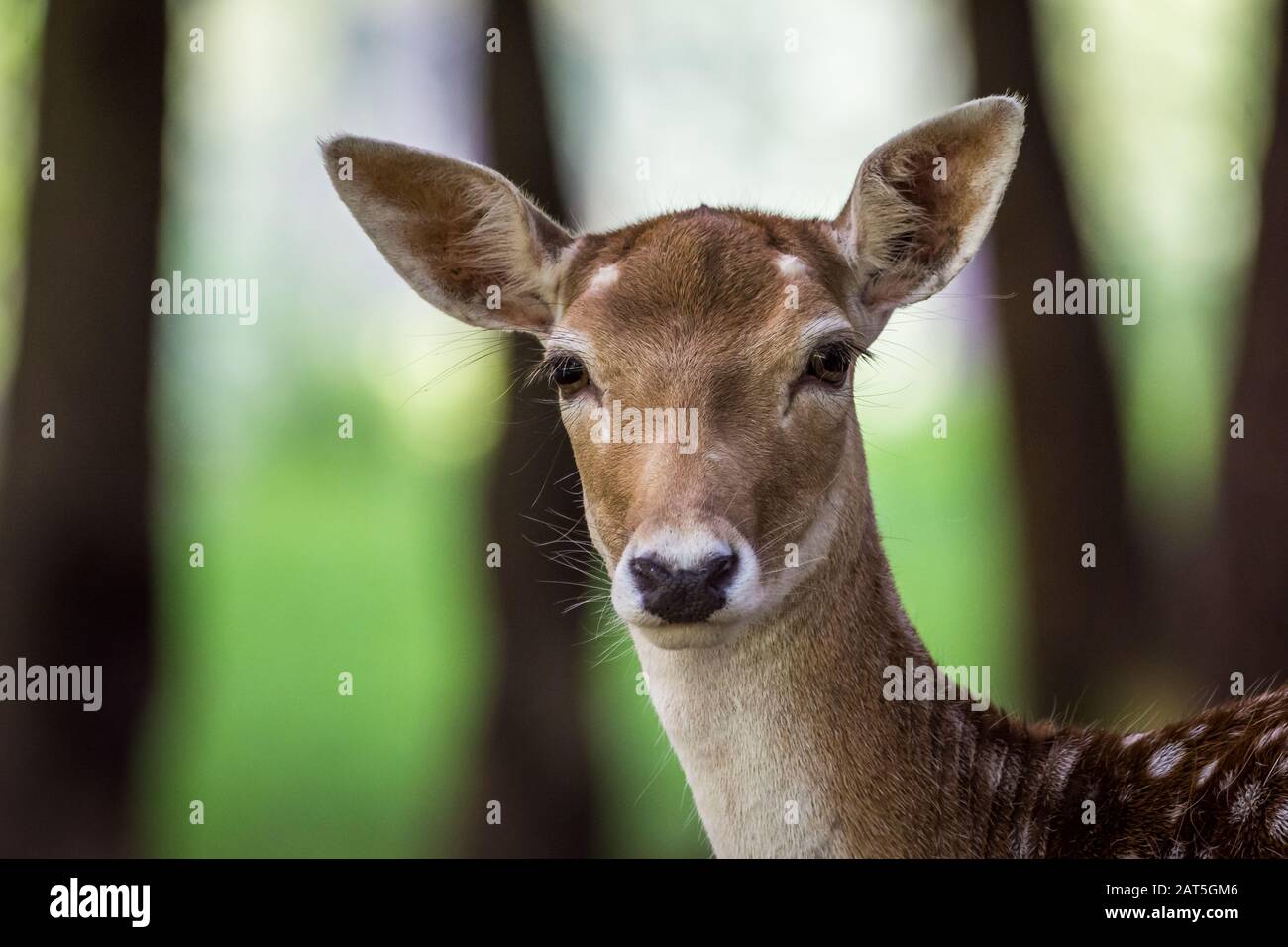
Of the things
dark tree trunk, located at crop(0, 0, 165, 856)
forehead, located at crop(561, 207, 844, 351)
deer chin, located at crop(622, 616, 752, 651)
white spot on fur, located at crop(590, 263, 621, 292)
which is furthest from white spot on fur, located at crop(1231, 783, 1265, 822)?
dark tree trunk, located at crop(0, 0, 165, 856)

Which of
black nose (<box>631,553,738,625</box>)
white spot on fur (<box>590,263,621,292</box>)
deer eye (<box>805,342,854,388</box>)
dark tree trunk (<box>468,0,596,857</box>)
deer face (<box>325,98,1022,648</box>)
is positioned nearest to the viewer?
black nose (<box>631,553,738,625</box>)

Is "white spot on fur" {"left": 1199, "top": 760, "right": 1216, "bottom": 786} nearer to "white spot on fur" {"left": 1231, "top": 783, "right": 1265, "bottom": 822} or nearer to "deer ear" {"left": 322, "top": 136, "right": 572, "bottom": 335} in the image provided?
"white spot on fur" {"left": 1231, "top": 783, "right": 1265, "bottom": 822}

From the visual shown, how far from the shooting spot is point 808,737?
293 centimetres

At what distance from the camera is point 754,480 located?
2775 millimetres

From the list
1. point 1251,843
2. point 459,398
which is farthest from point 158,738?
point 1251,843

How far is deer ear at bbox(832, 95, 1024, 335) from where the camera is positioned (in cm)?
306

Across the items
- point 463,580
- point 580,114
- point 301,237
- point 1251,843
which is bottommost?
point 1251,843

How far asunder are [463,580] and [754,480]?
238cm

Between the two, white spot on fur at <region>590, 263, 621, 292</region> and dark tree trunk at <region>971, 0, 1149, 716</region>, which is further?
dark tree trunk at <region>971, 0, 1149, 716</region>

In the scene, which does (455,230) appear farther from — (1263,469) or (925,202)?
(1263,469)

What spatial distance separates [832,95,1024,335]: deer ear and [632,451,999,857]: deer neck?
2.02 ft

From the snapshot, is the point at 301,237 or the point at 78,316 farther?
the point at 301,237

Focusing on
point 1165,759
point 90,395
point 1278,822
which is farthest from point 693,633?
point 90,395
